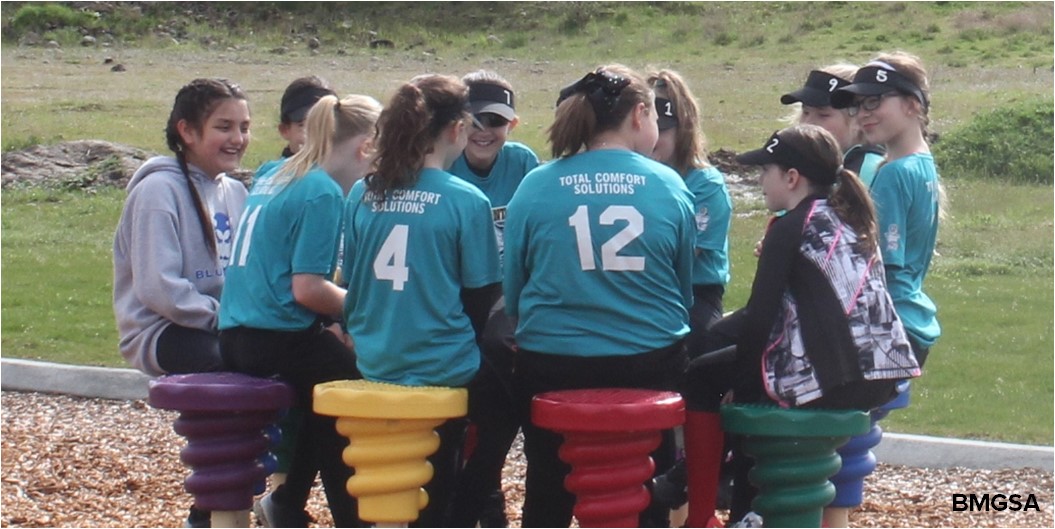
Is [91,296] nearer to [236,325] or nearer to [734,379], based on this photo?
[236,325]

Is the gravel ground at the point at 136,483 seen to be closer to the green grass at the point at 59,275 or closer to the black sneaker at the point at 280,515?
the black sneaker at the point at 280,515

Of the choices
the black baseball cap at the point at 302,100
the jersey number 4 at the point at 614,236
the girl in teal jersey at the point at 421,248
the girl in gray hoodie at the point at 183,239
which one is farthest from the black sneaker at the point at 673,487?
the black baseball cap at the point at 302,100

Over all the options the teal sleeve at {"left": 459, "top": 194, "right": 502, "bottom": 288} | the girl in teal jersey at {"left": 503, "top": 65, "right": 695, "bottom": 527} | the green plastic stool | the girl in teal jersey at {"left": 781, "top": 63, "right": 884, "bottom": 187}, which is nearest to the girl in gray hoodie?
the teal sleeve at {"left": 459, "top": 194, "right": 502, "bottom": 288}

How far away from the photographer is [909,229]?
16.3 ft

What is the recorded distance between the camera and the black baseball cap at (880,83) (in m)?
4.98

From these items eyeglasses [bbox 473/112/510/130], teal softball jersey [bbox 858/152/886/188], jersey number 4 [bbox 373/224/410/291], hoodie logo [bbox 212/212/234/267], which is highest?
eyeglasses [bbox 473/112/510/130]

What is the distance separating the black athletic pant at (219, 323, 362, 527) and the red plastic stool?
0.87m

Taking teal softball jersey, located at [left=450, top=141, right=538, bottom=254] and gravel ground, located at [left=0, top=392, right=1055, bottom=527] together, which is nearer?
teal softball jersey, located at [left=450, top=141, right=538, bottom=254]

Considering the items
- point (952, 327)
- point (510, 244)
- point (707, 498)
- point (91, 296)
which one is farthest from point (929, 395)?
point (91, 296)

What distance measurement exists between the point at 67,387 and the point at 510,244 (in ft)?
15.8

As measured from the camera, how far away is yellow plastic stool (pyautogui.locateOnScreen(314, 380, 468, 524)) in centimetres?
446

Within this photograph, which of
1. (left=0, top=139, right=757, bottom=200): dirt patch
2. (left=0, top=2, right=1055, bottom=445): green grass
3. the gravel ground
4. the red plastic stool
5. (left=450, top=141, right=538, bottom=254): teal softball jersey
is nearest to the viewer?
the red plastic stool

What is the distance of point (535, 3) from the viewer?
108 feet

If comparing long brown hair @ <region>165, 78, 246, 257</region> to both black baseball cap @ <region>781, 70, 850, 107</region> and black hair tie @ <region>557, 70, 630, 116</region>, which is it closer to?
black hair tie @ <region>557, 70, 630, 116</region>
